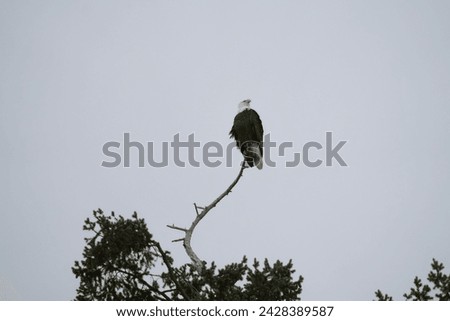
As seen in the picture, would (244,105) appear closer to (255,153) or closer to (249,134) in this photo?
(249,134)

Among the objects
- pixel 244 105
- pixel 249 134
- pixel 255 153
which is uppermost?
pixel 244 105

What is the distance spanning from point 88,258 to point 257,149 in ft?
20.1

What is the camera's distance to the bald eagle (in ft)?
40.9

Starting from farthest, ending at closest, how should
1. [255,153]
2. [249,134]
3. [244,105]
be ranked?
[244,105]
[249,134]
[255,153]

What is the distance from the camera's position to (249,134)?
12.6m

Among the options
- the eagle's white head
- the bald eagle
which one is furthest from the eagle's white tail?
the eagle's white head

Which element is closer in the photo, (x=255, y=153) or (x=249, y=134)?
(x=255, y=153)

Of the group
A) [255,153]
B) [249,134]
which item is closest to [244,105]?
[249,134]

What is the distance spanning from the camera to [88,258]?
23.1 feet

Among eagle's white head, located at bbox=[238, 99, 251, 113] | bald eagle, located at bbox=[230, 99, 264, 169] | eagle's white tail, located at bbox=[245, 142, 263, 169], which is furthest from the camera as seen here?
eagle's white head, located at bbox=[238, 99, 251, 113]

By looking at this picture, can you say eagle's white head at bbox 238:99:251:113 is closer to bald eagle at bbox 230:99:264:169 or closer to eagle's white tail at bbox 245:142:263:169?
bald eagle at bbox 230:99:264:169

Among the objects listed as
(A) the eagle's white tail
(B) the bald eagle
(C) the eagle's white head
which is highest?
(C) the eagle's white head

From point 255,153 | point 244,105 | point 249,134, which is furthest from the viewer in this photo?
point 244,105
